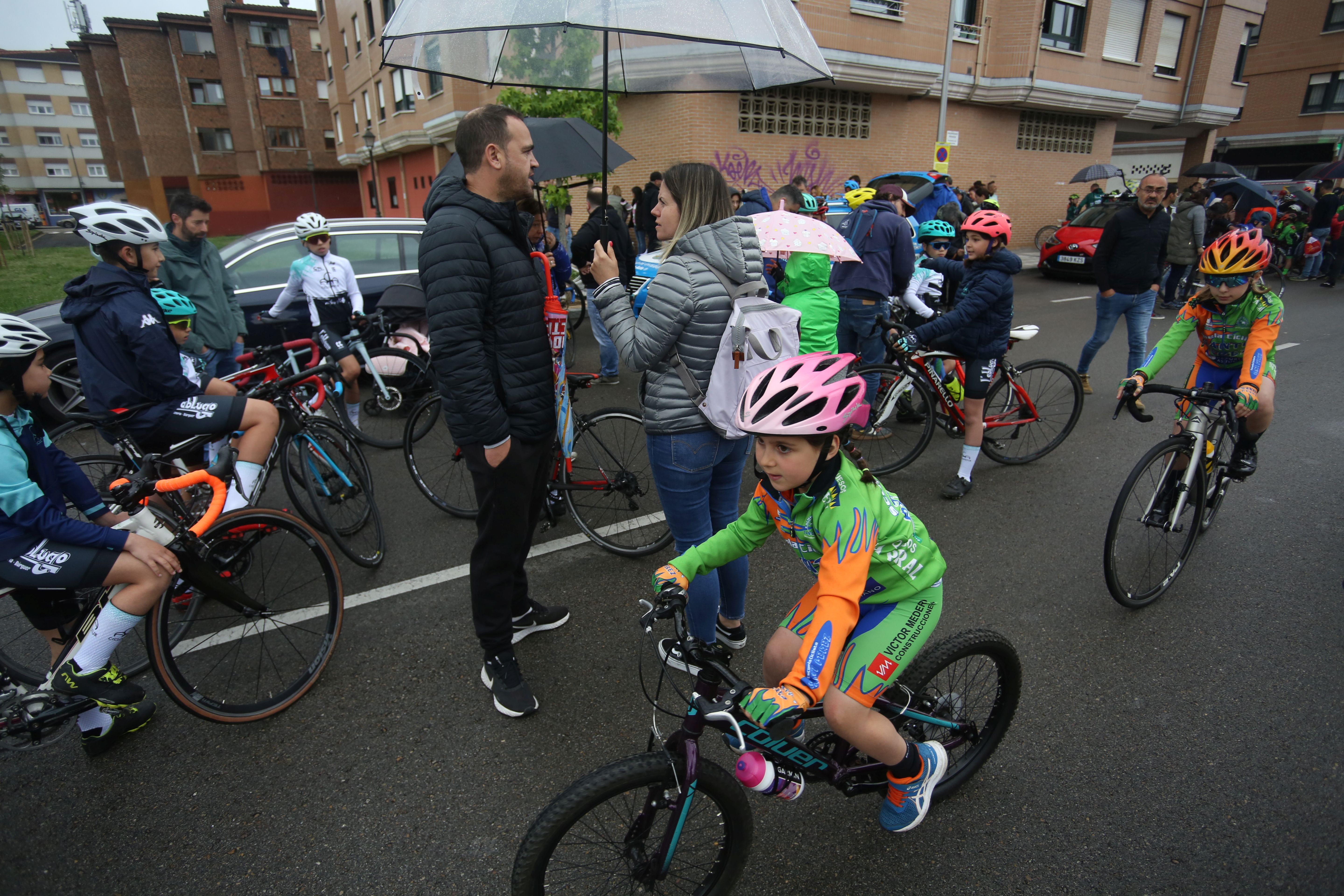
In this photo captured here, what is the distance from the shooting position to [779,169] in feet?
58.6

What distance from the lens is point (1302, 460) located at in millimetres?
5426

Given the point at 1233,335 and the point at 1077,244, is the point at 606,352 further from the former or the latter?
the point at 1077,244

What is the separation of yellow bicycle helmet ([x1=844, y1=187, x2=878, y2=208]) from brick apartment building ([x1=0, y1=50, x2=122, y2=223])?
81212 mm

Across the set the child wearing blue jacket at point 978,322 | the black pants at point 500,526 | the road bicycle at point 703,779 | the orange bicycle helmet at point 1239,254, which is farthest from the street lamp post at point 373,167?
the road bicycle at point 703,779

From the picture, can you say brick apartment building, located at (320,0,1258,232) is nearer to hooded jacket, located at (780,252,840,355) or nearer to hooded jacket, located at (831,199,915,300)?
hooded jacket, located at (831,199,915,300)

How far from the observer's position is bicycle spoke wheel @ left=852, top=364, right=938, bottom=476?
5.30 m

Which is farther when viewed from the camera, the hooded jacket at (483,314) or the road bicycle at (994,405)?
the road bicycle at (994,405)

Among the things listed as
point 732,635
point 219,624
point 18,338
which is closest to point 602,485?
point 732,635

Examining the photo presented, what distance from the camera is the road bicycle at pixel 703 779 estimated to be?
1752 millimetres

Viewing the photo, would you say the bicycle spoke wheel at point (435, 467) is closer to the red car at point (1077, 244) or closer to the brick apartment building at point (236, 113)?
the red car at point (1077, 244)

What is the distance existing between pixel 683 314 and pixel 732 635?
160cm

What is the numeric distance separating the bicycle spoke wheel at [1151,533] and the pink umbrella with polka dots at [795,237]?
6.24 feet

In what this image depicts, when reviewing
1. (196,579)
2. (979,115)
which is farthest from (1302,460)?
(979,115)

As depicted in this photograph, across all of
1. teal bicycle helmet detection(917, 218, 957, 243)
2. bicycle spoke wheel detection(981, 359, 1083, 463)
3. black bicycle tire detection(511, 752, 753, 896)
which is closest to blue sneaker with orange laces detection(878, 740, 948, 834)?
black bicycle tire detection(511, 752, 753, 896)
